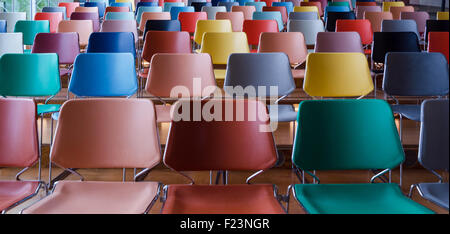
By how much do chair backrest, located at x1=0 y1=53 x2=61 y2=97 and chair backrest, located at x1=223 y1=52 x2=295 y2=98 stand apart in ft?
4.87

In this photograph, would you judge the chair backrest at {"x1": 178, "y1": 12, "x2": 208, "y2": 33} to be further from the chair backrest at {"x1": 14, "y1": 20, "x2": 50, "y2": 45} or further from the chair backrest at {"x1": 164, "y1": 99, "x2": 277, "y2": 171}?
the chair backrest at {"x1": 164, "y1": 99, "x2": 277, "y2": 171}

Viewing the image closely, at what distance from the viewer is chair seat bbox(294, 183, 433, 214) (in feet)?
7.84

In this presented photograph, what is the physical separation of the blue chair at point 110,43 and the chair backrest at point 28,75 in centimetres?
123

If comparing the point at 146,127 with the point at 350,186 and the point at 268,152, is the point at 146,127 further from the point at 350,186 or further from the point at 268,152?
the point at 350,186

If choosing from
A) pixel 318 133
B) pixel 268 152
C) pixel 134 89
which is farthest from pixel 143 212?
pixel 134 89

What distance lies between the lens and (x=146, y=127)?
8.89ft

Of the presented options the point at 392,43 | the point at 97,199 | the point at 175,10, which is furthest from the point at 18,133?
the point at 175,10

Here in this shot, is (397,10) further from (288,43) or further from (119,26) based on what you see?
(119,26)

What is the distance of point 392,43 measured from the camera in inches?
213

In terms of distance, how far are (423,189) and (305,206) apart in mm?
626

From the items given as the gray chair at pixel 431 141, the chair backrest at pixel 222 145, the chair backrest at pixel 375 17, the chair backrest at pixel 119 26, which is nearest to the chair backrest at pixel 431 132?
the gray chair at pixel 431 141

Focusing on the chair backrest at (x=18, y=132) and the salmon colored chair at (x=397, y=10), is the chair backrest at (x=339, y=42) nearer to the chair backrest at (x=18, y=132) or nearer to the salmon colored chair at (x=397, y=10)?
the chair backrest at (x=18, y=132)

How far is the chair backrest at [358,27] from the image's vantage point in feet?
21.5

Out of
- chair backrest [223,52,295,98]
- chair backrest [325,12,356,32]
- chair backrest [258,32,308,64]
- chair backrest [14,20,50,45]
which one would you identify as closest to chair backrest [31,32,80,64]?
chair backrest [14,20,50,45]
